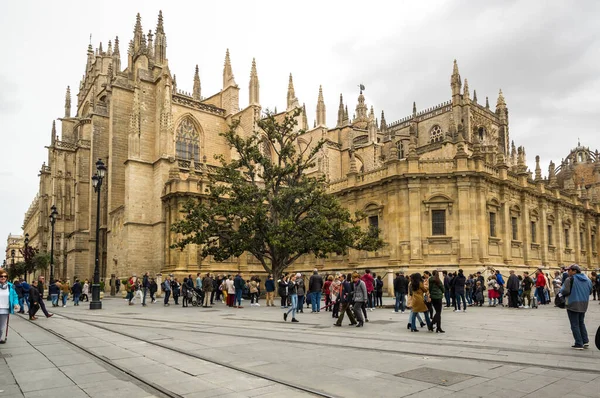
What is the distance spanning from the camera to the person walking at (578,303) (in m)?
8.61

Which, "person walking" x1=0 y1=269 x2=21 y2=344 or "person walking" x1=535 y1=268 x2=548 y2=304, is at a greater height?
"person walking" x1=0 y1=269 x2=21 y2=344

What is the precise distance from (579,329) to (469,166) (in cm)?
2034

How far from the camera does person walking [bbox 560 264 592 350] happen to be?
861cm

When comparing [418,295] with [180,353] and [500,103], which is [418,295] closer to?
[180,353]

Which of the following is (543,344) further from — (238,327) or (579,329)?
(238,327)

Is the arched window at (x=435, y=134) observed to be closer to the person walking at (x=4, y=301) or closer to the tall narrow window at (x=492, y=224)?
the tall narrow window at (x=492, y=224)

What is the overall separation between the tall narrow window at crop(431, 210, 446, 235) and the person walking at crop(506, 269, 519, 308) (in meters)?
8.47

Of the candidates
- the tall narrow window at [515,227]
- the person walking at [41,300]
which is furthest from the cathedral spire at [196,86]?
the person walking at [41,300]

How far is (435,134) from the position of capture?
182 feet

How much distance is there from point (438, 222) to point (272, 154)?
20.4m

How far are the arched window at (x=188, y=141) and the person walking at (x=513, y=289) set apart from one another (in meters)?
26.9

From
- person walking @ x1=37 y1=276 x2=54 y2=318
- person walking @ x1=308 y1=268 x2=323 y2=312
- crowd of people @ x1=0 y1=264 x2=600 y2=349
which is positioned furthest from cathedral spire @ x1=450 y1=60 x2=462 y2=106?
person walking @ x1=37 y1=276 x2=54 y2=318

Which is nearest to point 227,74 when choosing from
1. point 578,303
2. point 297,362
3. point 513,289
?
point 513,289

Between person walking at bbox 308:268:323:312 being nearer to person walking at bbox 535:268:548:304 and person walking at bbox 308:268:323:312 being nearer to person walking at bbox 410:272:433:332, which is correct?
person walking at bbox 410:272:433:332
